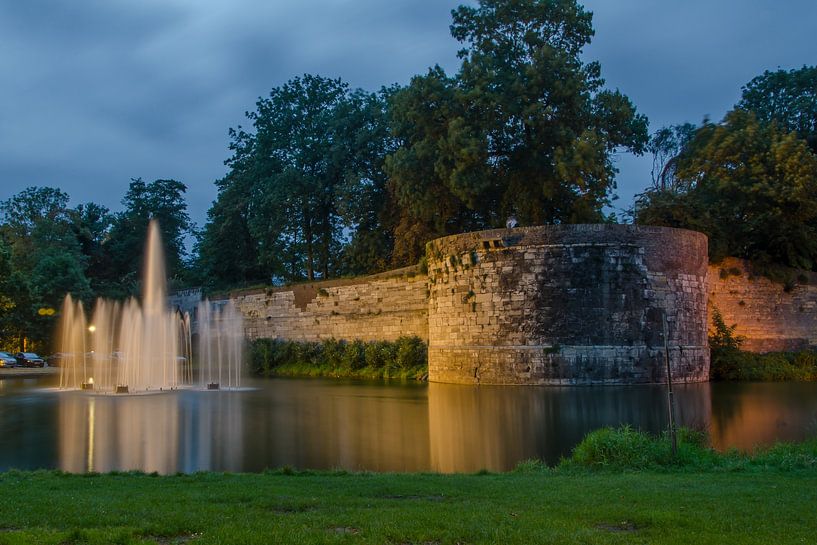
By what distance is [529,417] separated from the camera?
17828 mm

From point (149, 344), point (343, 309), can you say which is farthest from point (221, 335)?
point (149, 344)

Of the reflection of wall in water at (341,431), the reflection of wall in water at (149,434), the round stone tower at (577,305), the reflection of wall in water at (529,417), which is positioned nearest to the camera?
the reflection of wall in water at (149,434)

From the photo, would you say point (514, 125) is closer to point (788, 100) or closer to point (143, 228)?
point (788, 100)

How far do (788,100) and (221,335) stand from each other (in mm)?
33127

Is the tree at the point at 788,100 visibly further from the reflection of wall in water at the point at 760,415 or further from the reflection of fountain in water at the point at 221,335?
the reflection of fountain in water at the point at 221,335

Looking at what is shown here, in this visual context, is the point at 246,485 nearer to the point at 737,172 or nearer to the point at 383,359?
the point at 383,359

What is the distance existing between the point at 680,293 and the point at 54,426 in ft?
64.9

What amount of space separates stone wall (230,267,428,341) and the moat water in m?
8.19

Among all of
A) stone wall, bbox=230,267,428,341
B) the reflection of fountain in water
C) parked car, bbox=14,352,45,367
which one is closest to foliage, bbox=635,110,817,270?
stone wall, bbox=230,267,428,341

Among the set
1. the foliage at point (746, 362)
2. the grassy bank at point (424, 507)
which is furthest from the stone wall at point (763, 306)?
the grassy bank at point (424, 507)

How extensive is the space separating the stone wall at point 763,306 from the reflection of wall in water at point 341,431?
14.7 meters

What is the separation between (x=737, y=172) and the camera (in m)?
32.8

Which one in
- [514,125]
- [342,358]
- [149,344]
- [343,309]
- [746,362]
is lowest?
[746,362]

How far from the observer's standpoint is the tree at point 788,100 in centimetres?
3981
